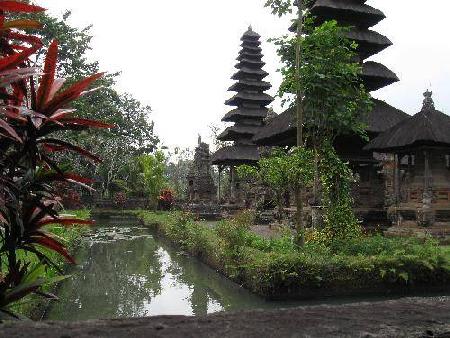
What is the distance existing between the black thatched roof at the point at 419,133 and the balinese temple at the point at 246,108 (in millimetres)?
14279

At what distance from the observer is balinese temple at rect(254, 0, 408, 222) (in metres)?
15.4

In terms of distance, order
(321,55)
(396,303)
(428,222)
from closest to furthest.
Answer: (396,303) → (321,55) → (428,222)

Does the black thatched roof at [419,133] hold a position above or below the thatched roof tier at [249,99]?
below

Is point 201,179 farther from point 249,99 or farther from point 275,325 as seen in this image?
point 275,325

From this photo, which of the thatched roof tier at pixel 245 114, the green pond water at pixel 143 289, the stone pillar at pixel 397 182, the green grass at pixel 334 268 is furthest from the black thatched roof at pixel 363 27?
the thatched roof tier at pixel 245 114

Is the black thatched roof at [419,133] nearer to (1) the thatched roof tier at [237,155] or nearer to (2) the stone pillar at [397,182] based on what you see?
(2) the stone pillar at [397,182]

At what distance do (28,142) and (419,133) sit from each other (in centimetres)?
1174

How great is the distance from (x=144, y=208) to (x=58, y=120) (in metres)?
30.1

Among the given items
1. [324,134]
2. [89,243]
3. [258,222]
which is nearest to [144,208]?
[258,222]

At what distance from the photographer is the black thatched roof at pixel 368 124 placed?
15.0m

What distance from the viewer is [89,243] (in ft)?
52.4

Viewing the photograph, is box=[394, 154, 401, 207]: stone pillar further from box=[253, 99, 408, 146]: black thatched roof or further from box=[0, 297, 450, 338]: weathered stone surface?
box=[0, 297, 450, 338]: weathered stone surface

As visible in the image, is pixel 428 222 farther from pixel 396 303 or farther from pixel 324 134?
pixel 396 303

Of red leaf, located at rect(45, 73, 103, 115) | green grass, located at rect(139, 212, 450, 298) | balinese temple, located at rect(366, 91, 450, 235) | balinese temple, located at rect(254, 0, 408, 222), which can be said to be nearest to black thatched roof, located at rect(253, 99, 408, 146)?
balinese temple, located at rect(254, 0, 408, 222)
